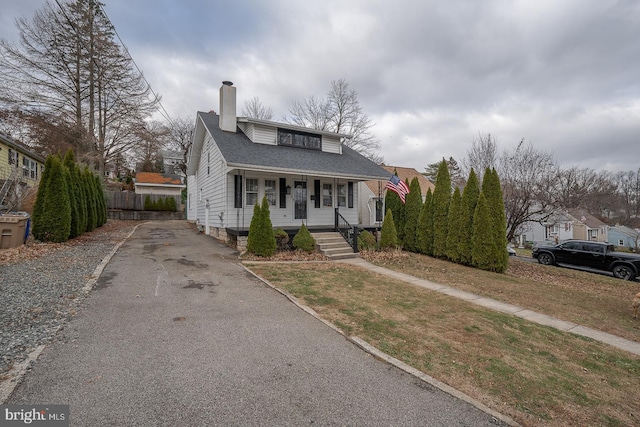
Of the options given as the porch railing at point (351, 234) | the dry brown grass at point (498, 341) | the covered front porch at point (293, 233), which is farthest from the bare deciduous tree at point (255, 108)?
the dry brown grass at point (498, 341)

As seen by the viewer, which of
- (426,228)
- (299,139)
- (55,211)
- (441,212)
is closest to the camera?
(55,211)

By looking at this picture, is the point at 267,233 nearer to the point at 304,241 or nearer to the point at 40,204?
the point at 304,241

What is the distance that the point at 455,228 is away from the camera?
38.7ft

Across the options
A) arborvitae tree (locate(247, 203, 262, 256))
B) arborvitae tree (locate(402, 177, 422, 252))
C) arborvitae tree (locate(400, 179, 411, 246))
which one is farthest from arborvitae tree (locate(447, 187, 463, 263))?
arborvitae tree (locate(247, 203, 262, 256))

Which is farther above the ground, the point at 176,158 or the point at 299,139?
the point at 176,158

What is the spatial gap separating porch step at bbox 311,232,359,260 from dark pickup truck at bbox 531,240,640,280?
40.4 ft

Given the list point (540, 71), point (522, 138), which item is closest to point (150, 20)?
point (540, 71)

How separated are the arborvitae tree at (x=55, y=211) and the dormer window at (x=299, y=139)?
847 cm

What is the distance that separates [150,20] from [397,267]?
11109mm

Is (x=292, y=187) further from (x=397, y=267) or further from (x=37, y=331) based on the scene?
(x=37, y=331)

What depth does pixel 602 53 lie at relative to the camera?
10.9 meters

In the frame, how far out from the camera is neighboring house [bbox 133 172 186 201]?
31.8 m

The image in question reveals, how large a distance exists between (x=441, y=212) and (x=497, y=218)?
213cm

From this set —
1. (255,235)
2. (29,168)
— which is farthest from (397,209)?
(29,168)
